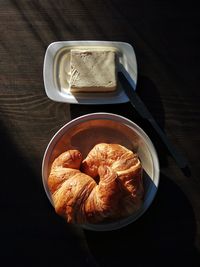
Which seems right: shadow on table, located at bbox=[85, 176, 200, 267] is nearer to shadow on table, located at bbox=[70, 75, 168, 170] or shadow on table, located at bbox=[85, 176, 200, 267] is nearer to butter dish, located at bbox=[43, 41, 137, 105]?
shadow on table, located at bbox=[70, 75, 168, 170]

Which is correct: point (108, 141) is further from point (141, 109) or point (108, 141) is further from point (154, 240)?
point (154, 240)

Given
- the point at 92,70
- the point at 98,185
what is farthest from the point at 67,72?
the point at 98,185

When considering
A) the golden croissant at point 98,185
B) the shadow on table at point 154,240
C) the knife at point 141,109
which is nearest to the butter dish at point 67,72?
the knife at point 141,109

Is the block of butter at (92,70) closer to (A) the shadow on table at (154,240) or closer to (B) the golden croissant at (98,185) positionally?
(B) the golden croissant at (98,185)

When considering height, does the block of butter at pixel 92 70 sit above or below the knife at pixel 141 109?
above

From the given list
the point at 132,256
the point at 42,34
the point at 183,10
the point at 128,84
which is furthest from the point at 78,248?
the point at 183,10

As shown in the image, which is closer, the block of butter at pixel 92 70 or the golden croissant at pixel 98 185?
the golden croissant at pixel 98 185

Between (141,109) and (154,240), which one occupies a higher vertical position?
(141,109)
